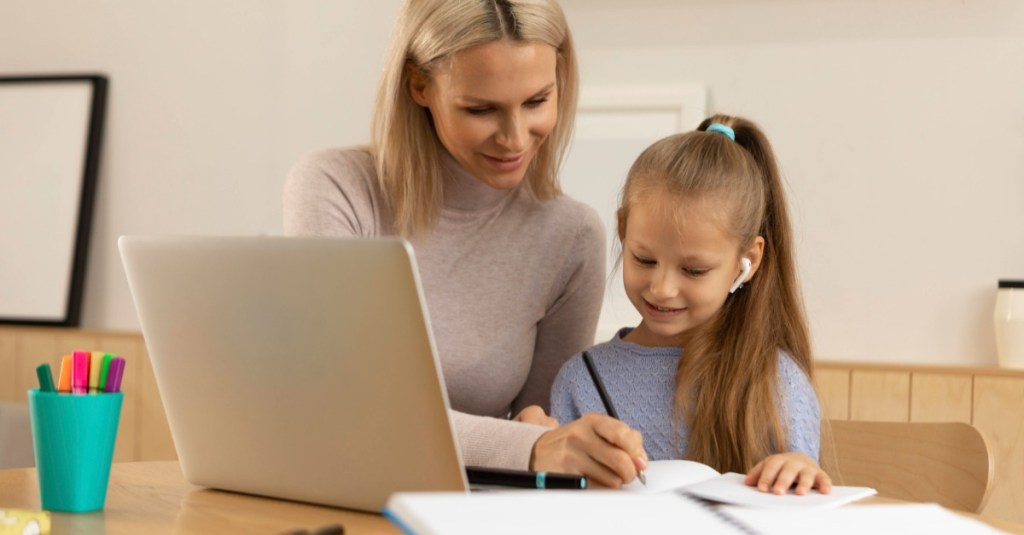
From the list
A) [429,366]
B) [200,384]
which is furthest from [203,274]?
[429,366]

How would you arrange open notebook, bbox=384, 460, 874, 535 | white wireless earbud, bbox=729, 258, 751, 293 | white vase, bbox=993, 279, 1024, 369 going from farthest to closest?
white vase, bbox=993, 279, 1024, 369 < white wireless earbud, bbox=729, 258, 751, 293 < open notebook, bbox=384, 460, 874, 535

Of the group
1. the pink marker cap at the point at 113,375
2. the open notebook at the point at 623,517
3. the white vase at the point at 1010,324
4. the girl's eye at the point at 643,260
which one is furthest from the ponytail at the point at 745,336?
the white vase at the point at 1010,324

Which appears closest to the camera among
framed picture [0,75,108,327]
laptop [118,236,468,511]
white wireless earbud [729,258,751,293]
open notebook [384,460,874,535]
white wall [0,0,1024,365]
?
open notebook [384,460,874,535]

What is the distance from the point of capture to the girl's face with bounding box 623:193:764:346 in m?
1.42

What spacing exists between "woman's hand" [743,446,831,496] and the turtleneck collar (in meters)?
0.67

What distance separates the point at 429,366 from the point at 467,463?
273mm

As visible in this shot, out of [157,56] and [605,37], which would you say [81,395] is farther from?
[157,56]

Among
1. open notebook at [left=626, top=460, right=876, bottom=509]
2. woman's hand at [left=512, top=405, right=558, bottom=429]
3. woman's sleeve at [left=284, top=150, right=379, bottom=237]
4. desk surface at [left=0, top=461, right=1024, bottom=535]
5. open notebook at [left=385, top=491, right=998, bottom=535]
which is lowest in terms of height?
desk surface at [left=0, top=461, right=1024, bottom=535]

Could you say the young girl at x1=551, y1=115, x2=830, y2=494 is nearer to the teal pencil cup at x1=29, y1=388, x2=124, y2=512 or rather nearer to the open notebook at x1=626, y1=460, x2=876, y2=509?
the open notebook at x1=626, y1=460, x2=876, y2=509

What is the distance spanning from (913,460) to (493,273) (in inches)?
23.1

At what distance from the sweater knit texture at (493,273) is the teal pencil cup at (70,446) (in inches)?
20.3

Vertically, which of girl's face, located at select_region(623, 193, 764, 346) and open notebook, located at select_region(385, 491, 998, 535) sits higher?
girl's face, located at select_region(623, 193, 764, 346)

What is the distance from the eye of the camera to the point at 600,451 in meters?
0.98

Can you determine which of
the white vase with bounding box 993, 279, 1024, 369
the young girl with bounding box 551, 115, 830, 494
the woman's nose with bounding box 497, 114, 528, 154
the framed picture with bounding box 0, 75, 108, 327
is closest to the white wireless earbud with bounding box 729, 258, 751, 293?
the young girl with bounding box 551, 115, 830, 494
